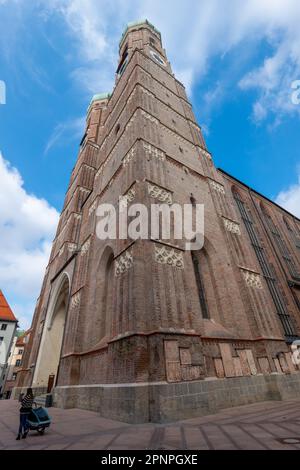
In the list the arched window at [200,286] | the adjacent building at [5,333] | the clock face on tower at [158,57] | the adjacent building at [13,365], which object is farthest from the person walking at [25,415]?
the adjacent building at [13,365]

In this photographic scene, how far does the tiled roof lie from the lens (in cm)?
3703

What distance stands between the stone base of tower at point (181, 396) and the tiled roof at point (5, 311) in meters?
35.4

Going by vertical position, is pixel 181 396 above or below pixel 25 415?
above

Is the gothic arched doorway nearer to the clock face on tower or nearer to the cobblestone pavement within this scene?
the cobblestone pavement

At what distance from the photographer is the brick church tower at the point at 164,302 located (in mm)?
6168

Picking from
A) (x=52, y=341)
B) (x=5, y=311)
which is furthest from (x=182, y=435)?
(x=5, y=311)

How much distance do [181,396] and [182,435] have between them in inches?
68.8

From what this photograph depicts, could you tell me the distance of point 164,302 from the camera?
6.81m

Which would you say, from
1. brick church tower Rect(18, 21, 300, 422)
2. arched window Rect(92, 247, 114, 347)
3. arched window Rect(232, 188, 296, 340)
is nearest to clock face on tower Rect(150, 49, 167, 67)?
brick church tower Rect(18, 21, 300, 422)

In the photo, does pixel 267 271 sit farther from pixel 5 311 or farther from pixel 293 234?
pixel 5 311

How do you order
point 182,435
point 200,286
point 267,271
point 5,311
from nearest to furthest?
point 182,435 < point 200,286 < point 267,271 < point 5,311

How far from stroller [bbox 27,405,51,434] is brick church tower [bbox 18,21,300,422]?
5.76ft

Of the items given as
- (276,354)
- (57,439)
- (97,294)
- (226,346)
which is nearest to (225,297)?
(226,346)

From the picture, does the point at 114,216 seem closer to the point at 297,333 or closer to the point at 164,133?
the point at 164,133
